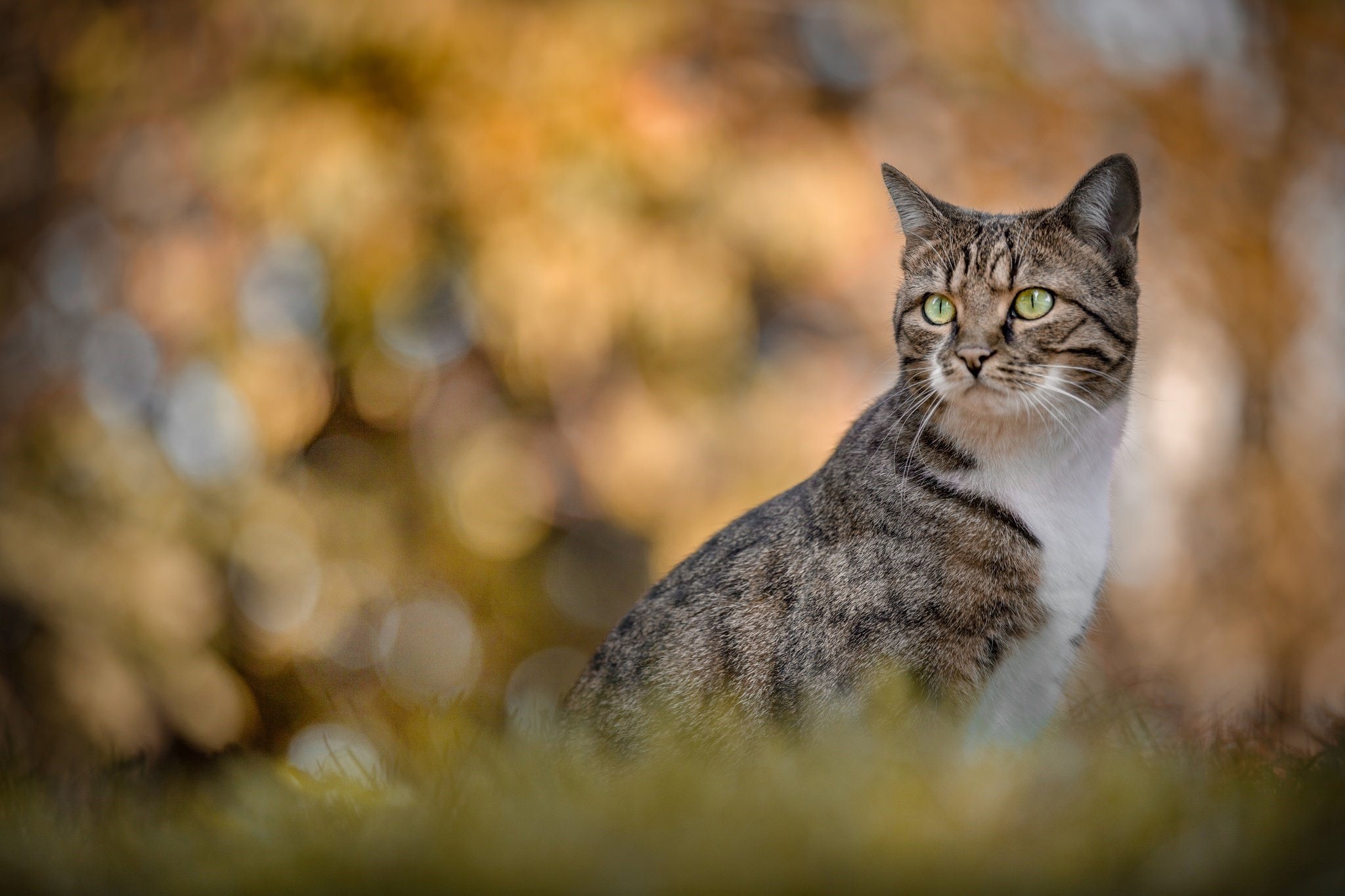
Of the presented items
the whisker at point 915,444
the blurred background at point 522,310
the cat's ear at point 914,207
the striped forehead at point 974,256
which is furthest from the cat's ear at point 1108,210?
the blurred background at point 522,310

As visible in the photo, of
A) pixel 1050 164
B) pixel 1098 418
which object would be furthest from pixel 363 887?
pixel 1050 164

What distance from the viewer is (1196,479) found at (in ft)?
18.7

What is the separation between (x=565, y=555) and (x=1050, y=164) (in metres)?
3.59

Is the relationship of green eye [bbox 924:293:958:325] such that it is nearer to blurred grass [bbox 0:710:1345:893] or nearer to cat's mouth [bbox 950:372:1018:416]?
cat's mouth [bbox 950:372:1018:416]

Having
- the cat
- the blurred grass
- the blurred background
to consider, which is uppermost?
the blurred background

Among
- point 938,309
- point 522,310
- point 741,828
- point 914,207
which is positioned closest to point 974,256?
point 938,309

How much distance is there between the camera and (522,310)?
A: 5.35 meters

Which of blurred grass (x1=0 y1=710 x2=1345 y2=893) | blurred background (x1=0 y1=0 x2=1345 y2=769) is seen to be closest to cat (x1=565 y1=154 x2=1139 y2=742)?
blurred grass (x1=0 y1=710 x2=1345 y2=893)

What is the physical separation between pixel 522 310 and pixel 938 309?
3.19 metres

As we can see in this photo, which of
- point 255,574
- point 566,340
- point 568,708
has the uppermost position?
point 566,340

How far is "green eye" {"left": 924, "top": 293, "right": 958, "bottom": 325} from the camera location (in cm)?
248

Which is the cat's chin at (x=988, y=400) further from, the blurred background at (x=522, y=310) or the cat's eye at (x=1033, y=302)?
the blurred background at (x=522, y=310)

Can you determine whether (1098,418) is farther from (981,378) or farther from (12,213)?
(12,213)

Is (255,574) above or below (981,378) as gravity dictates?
above
